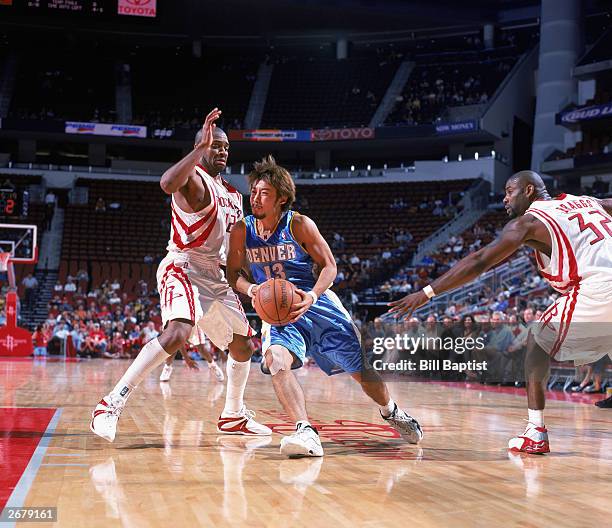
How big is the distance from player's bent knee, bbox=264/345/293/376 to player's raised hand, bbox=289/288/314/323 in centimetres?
19

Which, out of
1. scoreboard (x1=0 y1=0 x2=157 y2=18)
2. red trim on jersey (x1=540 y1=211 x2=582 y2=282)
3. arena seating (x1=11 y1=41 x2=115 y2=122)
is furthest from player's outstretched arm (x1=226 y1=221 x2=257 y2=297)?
arena seating (x1=11 y1=41 x2=115 y2=122)

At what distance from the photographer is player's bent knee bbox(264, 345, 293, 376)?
4168mm

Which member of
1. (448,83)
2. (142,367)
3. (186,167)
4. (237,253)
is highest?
(448,83)

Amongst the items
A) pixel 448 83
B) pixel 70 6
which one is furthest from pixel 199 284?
pixel 448 83

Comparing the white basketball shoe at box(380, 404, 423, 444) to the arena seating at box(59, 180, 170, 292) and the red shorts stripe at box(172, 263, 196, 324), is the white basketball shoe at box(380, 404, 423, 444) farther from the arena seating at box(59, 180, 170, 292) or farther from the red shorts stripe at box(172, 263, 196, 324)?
the arena seating at box(59, 180, 170, 292)

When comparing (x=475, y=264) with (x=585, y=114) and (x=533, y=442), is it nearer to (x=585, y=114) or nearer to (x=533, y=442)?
(x=533, y=442)

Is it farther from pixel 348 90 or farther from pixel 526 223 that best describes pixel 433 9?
pixel 526 223

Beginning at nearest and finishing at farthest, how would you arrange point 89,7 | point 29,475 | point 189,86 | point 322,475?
point 29,475
point 322,475
point 89,7
point 189,86

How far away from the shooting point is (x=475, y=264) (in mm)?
3959

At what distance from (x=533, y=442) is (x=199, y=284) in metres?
2.23

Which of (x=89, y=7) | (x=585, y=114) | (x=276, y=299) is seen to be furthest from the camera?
(x=89, y=7)

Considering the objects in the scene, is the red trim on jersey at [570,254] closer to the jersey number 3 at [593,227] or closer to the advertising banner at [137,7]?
the jersey number 3 at [593,227]

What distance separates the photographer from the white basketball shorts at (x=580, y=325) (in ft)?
13.5

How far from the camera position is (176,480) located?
3.31 metres
